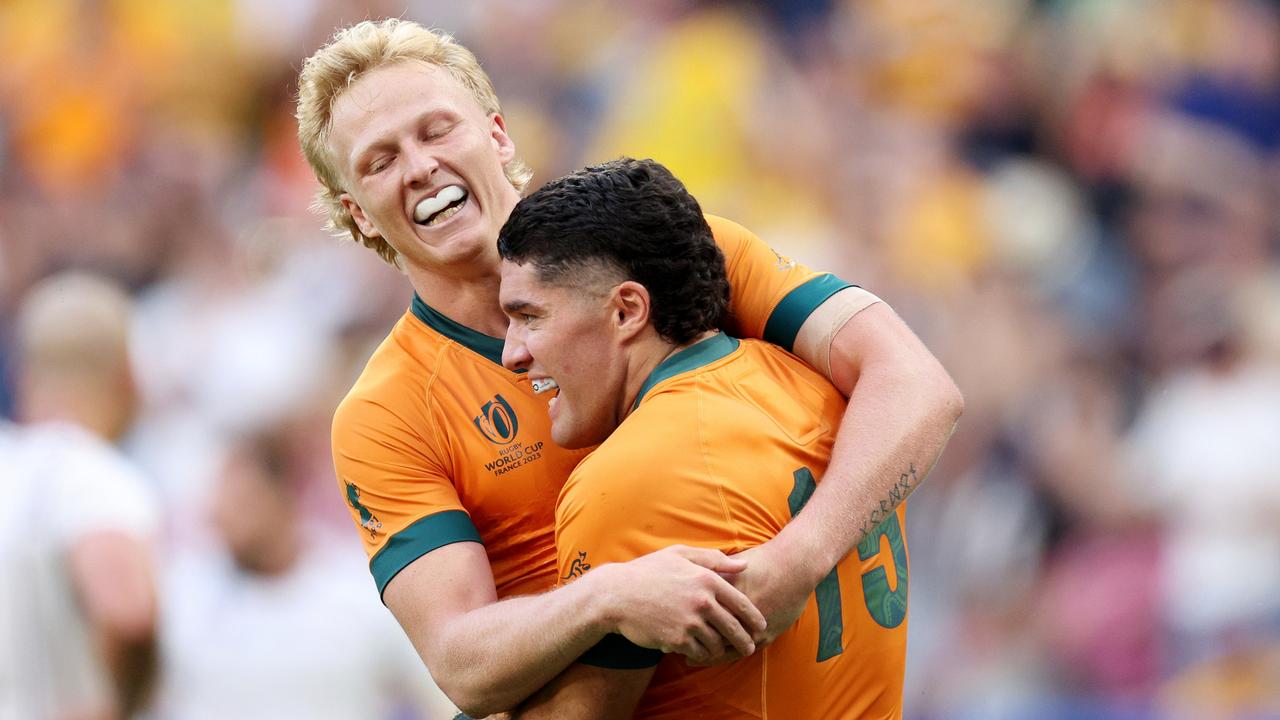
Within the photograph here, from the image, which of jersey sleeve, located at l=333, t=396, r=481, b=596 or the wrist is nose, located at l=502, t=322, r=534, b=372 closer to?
jersey sleeve, located at l=333, t=396, r=481, b=596

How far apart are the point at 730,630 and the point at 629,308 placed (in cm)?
67

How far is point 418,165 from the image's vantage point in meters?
3.52

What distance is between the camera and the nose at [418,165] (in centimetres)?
351

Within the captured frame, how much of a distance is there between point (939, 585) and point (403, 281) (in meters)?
3.33

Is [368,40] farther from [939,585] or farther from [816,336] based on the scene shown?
[939,585]

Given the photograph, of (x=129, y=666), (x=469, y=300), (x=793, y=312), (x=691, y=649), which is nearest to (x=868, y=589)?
(x=691, y=649)

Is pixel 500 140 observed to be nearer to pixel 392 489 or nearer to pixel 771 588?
pixel 392 489

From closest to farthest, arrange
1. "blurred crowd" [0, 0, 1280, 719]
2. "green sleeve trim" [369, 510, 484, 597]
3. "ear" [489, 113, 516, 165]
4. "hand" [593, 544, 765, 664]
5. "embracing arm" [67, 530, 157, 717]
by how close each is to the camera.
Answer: "hand" [593, 544, 765, 664], "green sleeve trim" [369, 510, 484, 597], "ear" [489, 113, 516, 165], "embracing arm" [67, 530, 157, 717], "blurred crowd" [0, 0, 1280, 719]

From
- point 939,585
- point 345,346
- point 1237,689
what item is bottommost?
point 1237,689

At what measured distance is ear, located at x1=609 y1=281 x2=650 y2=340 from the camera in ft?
10.00

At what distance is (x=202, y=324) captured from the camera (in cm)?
915

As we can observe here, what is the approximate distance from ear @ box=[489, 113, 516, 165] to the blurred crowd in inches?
117

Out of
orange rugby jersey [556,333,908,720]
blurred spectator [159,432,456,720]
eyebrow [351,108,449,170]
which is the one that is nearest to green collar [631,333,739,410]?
orange rugby jersey [556,333,908,720]

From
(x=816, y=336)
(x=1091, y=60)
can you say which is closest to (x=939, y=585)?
(x=1091, y=60)
